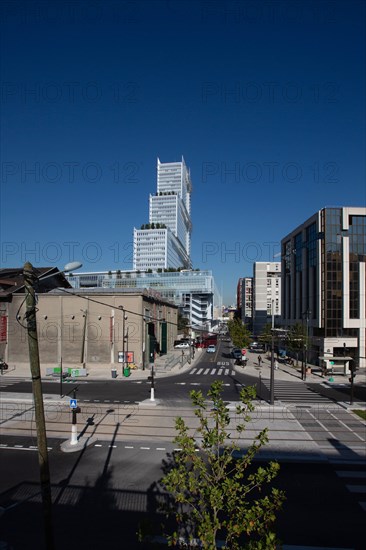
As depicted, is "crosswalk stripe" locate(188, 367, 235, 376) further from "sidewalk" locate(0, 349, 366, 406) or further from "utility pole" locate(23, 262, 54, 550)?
"utility pole" locate(23, 262, 54, 550)

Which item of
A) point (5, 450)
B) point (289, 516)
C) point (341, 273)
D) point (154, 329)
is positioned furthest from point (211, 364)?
point (289, 516)

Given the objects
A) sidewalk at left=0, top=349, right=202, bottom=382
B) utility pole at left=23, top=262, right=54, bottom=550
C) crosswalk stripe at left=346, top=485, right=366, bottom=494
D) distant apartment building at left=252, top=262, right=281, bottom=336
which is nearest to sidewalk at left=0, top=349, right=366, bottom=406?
sidewalk at left=0, top=349, right=202, bottom=382

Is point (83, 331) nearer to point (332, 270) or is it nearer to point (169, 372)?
point (169, 372)

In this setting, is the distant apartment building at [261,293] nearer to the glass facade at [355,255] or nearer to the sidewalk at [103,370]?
the glass facade at [355,255]

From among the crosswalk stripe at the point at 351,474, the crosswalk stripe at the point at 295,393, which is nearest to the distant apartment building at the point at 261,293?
the crosswalk stripe at the point at 295,393

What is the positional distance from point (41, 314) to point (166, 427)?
3034 cm

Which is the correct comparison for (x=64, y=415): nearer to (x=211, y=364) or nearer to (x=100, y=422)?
(x=100, y=422)

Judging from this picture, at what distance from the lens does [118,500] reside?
12781 millimetres

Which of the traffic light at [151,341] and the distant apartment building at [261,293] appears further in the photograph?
the distant apartment building at [261,293]

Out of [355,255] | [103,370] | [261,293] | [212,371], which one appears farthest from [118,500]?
[261,293]

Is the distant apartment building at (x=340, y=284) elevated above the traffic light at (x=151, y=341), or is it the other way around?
the distant apartment building at (x=340, y=284)

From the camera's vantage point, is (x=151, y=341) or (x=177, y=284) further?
(x=177, y=284)

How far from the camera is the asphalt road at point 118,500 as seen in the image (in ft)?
35.0

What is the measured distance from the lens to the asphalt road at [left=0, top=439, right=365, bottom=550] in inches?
420
